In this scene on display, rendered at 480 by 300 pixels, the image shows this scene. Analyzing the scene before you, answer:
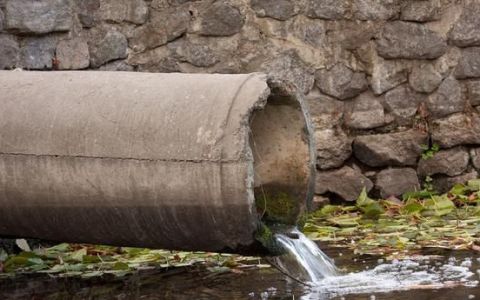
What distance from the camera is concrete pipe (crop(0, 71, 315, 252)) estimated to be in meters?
4.11

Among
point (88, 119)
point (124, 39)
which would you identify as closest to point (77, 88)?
point (88, 119)

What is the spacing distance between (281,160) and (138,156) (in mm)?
757

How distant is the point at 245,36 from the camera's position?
21.9 feet

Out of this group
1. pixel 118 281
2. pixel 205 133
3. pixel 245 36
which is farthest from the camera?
pixel 245 36

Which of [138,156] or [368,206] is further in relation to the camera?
[368,206]

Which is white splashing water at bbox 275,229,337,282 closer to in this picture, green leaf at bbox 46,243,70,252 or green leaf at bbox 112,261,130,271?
green leaf at bbox 112,261,130,271

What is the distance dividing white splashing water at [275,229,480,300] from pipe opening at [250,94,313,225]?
0.43 feet

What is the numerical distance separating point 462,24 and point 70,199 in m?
3.36

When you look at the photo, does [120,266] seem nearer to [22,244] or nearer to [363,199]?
[22,244]

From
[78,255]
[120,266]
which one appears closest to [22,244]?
[78,255]

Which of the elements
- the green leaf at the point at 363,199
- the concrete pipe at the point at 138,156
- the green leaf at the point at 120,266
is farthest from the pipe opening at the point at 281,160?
the green leaf at the point at 363,199

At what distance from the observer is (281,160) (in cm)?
471

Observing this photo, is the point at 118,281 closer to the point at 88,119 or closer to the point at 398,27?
the point at 88,119

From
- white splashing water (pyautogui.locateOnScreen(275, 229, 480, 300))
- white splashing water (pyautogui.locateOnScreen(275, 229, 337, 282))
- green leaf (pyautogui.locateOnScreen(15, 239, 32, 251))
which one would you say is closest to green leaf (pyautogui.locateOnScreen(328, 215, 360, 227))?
white splashing water (pyautogui.locateOnScreen(275, 229, 480, 300))
